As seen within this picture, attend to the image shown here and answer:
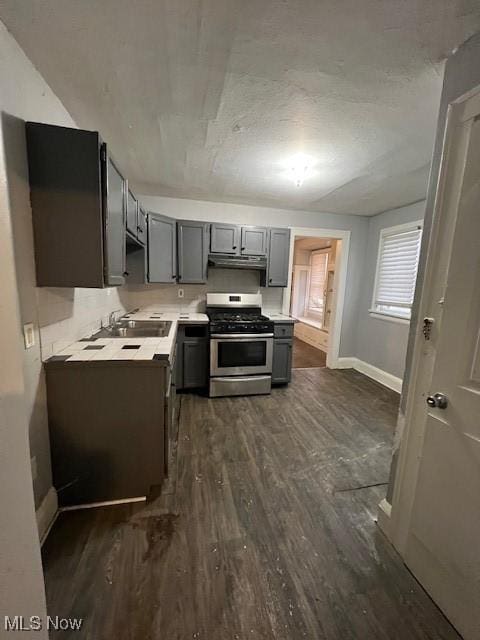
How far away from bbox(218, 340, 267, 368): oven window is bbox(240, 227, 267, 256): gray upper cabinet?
122 centimetres

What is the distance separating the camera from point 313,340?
6109 mm

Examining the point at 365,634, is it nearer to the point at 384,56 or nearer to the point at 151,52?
the point at 384,56

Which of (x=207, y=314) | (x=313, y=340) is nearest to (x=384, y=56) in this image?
(x=207, y=314)

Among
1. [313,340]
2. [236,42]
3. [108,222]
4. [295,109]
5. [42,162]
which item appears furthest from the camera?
[313,340]

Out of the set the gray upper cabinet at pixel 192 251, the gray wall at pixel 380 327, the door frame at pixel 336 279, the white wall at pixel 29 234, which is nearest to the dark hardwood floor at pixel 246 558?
the white wall at pixel 29 234

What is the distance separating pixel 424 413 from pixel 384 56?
68.5 inches

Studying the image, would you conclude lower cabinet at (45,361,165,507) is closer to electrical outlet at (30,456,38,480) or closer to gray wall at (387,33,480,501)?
electrical outlet at (30,456,38,480)

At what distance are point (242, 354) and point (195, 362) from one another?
582mm

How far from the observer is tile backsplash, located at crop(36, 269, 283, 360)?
159 cm

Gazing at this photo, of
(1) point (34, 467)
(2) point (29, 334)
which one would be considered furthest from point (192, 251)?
(1) point (34, 467)

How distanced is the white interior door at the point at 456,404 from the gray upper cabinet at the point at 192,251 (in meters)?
2.62

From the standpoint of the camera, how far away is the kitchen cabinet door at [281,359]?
3455 millimetres

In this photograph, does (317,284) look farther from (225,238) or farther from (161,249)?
(161,249)

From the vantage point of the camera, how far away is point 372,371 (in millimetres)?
4070
